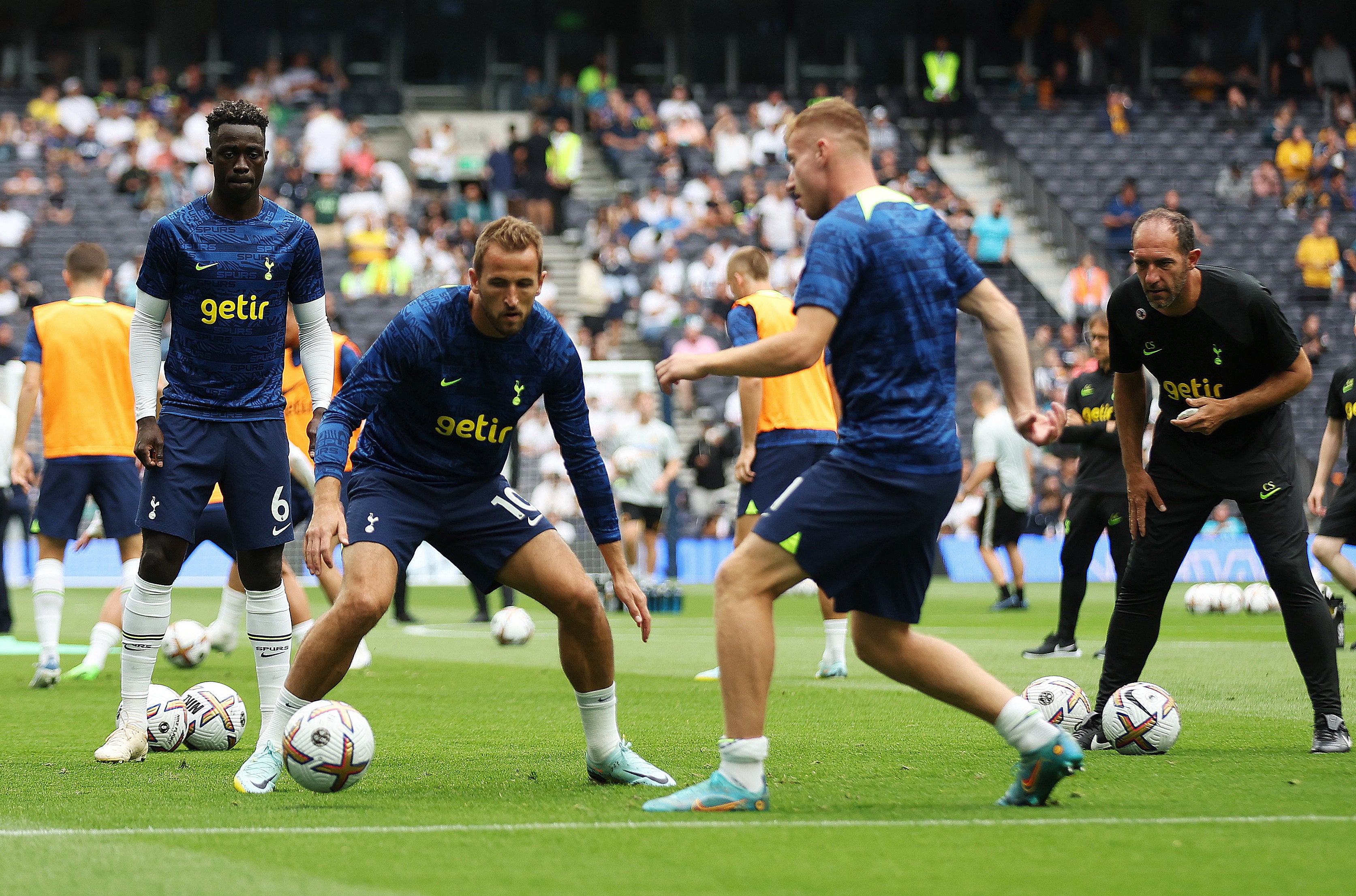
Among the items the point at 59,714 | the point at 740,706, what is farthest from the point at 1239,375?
the point at 59,714

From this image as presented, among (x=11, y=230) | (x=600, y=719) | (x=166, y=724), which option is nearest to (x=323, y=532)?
(x=600, y=719)

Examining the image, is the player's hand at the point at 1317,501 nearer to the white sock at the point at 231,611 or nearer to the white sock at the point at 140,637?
the white sock at the point at 231,611

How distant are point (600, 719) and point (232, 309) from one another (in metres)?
2.30

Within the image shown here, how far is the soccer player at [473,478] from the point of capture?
6102 mm

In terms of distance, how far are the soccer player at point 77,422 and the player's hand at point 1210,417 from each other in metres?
6.23

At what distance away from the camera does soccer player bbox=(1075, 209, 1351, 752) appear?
23.9ft

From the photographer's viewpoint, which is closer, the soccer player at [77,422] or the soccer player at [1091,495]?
the soccer player at [77,422]

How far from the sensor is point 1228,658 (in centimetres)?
1233

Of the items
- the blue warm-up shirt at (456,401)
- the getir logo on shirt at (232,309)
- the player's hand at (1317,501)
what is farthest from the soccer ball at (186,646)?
the player's hand at (1317,501)

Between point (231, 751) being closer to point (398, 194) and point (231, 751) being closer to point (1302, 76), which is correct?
point (398, 194)

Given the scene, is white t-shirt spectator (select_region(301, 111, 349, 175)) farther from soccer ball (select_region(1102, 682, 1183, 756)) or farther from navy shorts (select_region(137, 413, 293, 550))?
soccer ball (select_region(1102, 682, 1183, 756))

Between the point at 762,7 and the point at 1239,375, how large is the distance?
3251 centimetres

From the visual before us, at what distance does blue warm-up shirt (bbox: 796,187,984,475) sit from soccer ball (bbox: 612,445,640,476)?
46.0ft

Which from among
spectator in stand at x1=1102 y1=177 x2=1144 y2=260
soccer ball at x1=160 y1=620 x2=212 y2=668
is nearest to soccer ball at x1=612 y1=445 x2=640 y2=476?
soccer ball at x1=160 y1=620 x2=212 y2=668
